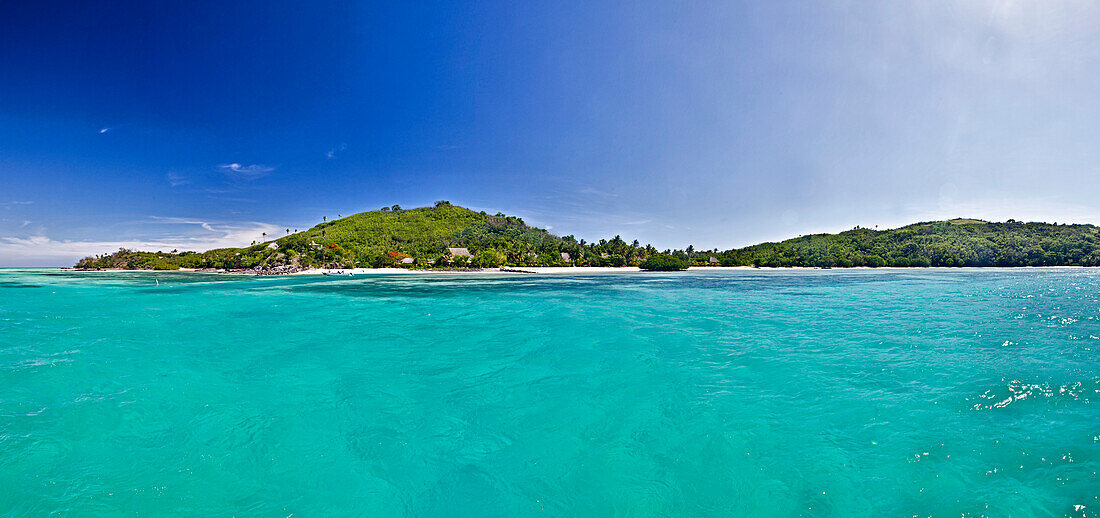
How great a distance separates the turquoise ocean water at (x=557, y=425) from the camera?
470 cm

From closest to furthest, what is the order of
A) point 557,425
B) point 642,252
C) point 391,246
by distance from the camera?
point 557,425 → point 642,252 → point 391,246

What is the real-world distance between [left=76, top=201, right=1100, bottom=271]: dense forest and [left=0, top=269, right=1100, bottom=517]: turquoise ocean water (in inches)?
3138

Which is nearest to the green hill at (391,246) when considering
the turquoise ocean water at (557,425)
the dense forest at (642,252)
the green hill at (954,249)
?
the dense forest at (642,252)

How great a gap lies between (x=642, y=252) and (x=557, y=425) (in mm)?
102060

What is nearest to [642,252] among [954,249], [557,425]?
[954,249]

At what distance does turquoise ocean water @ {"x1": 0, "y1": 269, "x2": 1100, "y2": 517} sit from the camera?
185 inches

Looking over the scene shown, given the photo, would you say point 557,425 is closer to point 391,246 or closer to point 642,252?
point 642,252

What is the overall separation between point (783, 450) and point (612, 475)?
292cm

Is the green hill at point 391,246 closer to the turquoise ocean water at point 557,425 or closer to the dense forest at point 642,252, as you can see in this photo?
the dense forest at point 642,252

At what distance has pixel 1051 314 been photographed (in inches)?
709

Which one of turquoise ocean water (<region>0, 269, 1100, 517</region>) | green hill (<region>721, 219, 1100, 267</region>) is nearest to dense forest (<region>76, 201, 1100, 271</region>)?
green hill (<region>721, 219, 1100, 267</region>)

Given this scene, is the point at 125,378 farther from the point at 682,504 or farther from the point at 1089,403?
the point at 1089,403

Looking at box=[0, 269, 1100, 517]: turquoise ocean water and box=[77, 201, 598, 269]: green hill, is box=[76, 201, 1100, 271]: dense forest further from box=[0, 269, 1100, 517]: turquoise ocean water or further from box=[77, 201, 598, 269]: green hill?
box=[0, 269, 1100, 517]: turquoise ocean water

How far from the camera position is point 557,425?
6852 millimetres
